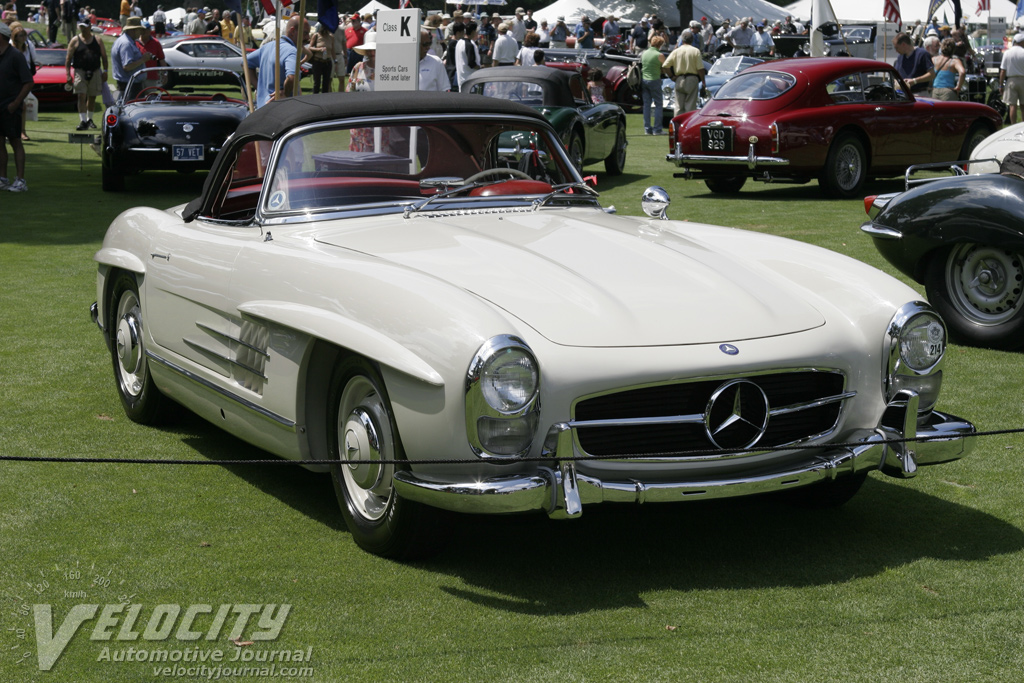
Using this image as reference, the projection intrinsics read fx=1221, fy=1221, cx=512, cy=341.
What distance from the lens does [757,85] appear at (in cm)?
1452

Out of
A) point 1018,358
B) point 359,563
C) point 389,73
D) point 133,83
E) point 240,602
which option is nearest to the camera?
point 240,602

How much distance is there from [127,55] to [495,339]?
1606 centimetres

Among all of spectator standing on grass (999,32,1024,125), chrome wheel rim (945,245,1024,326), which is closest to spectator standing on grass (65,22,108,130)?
spectator standing on grass (999,32,1024,125)

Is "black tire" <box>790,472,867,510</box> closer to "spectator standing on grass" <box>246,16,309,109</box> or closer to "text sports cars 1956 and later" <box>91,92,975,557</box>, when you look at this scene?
"text sports cars 1956 and later" <box>91,92,975,557</box>

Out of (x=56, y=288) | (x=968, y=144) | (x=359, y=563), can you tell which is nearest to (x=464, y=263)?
(x=359, y=563)

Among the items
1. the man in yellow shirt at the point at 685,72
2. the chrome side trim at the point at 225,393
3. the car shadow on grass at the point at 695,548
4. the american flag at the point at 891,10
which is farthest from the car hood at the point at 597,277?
the american flag at the point at 891,10

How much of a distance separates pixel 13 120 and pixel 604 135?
7.33 meters

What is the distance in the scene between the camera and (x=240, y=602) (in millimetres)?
3742

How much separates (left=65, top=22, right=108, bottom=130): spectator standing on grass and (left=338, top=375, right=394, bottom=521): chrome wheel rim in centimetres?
1735

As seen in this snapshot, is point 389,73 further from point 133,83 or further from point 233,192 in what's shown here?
point 233,192

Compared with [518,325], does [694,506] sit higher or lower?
lower

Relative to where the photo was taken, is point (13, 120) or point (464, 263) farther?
point (13, 120)

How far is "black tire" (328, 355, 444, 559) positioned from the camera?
3.90 meters

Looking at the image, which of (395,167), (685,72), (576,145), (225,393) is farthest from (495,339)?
(685,72)
